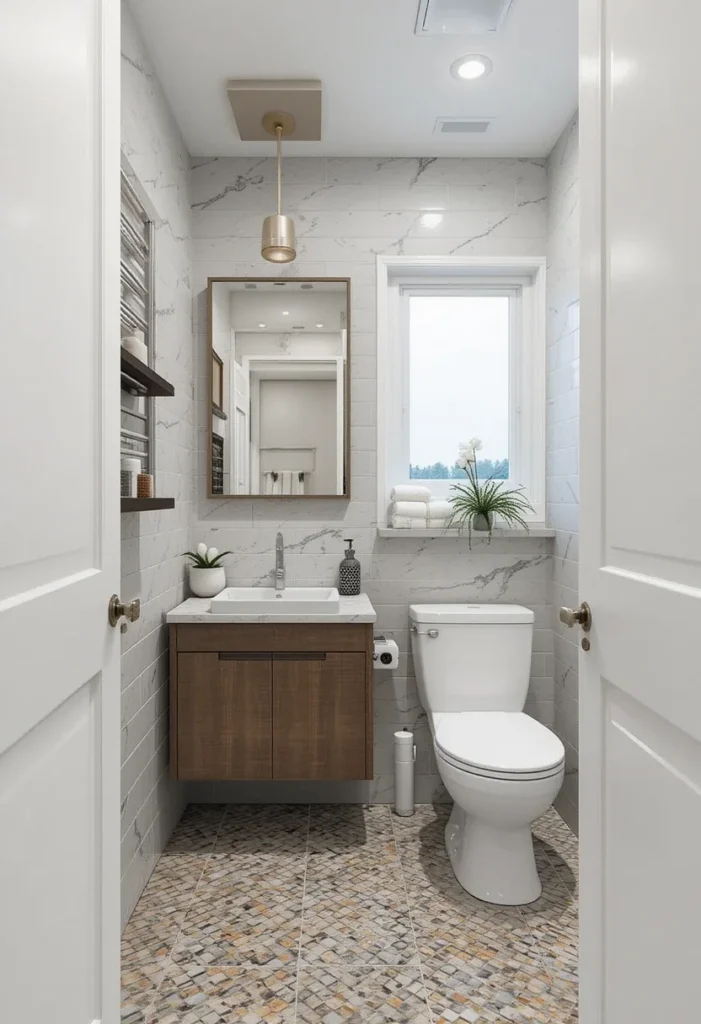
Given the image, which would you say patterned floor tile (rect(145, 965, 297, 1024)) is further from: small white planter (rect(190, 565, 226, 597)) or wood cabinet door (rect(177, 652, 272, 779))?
small white planter (rect(190, 565, 226, 597))

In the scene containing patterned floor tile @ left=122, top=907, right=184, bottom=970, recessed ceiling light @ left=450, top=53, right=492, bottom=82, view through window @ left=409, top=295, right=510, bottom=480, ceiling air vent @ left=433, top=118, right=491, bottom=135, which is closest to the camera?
patterned floor tile @ left=122, top=907, right=184, bottom=970

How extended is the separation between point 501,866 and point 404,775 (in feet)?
1.98

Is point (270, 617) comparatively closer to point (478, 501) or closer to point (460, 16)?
point (478, 501)

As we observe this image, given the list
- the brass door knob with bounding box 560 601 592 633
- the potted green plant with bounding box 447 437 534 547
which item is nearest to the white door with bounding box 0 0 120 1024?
the brass door knob with bounding box 560 601 592 633

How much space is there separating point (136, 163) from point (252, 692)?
170 cm

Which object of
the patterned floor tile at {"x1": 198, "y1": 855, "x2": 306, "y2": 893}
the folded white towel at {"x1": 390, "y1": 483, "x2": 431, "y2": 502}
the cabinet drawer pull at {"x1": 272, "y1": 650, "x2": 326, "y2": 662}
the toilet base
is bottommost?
the patterned floor tile at {"x1": 198, "y1": 855, "x2": 306, "y2": 893}

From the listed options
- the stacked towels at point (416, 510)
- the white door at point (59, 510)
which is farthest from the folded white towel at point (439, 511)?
the white door at point (59, 510)

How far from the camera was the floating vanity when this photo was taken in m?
2.26

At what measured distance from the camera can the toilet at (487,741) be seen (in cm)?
190

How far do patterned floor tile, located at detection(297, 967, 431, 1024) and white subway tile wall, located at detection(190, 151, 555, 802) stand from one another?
3.35ft

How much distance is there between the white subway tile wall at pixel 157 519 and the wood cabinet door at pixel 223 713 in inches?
3.7

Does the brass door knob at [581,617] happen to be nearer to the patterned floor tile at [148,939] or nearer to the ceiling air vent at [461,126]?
the patterned floor tile at [148,939]

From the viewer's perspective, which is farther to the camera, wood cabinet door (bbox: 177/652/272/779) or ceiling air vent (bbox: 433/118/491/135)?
ceiling air vent (bbox: 433/118/491/135)

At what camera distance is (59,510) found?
0.90m
